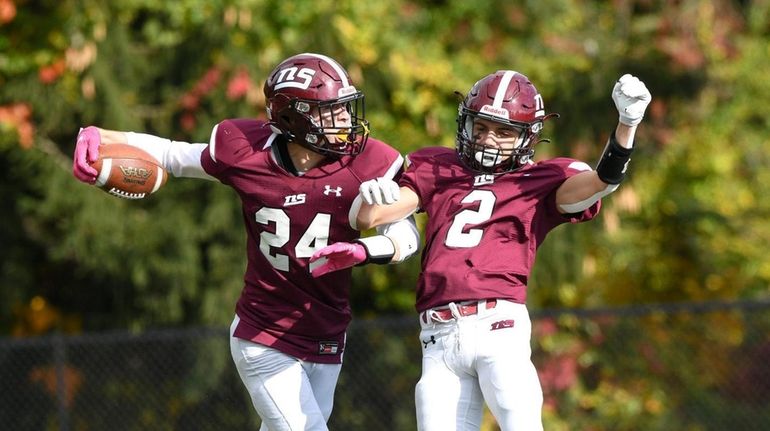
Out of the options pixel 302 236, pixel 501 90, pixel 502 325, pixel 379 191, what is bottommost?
pixel 502 325

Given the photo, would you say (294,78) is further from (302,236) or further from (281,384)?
(281,384)

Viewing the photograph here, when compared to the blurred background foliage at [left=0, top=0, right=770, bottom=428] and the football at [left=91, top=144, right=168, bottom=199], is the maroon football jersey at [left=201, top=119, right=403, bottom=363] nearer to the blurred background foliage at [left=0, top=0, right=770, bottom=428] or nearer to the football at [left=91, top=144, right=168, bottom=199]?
the football at [left=91, top=144, right=168, bottom=199]

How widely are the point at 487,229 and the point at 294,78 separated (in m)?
0.91

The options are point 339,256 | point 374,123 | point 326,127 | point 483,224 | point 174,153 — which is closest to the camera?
point 339,256

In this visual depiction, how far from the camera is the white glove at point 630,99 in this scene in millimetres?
4387

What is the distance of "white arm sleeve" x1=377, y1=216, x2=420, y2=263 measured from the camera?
15.5 ft

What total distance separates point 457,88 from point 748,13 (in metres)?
3.55

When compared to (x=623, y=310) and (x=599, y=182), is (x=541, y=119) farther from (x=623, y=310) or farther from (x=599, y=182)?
(x=623, y=310)

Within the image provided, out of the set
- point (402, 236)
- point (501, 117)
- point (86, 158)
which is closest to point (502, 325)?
point (402, 236)

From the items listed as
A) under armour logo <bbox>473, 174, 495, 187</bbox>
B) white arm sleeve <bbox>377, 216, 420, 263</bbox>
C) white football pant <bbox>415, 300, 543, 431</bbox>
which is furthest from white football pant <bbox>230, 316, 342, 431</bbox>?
under armour logo <bbox>473, 174, 495, 187</bbox>

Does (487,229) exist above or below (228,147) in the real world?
below

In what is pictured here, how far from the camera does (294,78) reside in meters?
4.84

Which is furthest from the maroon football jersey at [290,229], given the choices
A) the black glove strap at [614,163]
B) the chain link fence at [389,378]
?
the chain link fence at [389,378]

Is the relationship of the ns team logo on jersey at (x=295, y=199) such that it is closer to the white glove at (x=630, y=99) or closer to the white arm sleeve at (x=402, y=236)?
the white arm sleeve at (x=402, y=236)
